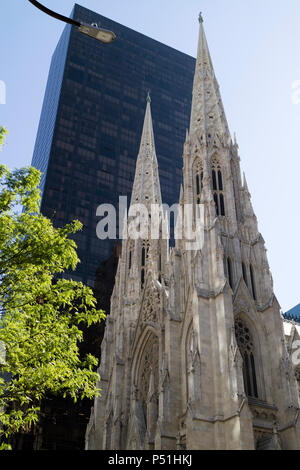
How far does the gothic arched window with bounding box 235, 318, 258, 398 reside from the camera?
29516 mm

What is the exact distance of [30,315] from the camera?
14.1 meters

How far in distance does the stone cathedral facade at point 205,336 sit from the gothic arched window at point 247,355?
68 millimetres

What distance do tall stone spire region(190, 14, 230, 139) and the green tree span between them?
98.3 ft

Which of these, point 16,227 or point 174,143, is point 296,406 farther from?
point 174,143

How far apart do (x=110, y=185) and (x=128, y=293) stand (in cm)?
3262

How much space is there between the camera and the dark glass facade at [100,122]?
229 ft

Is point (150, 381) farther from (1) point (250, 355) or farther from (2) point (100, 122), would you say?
(2) point (100, 122)

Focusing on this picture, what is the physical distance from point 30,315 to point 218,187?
28.1 m

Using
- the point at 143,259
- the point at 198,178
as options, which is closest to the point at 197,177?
the point at 198,178

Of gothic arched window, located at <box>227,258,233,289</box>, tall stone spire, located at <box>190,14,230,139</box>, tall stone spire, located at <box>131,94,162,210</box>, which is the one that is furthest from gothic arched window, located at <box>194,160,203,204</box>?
tall stone spire, located at <box>131,94,162,210</box>

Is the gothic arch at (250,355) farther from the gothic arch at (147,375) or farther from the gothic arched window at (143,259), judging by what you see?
the gothic arched window at (143,259)

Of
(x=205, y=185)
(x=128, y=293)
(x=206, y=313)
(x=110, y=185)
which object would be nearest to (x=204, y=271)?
(x=206, y=313)

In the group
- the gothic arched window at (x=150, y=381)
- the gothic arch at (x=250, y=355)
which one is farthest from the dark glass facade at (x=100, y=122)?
the gothic arch at (x=250, y=355)

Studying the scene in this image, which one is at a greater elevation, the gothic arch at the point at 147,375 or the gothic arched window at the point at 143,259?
the gothic arched window at the point at 143,259
